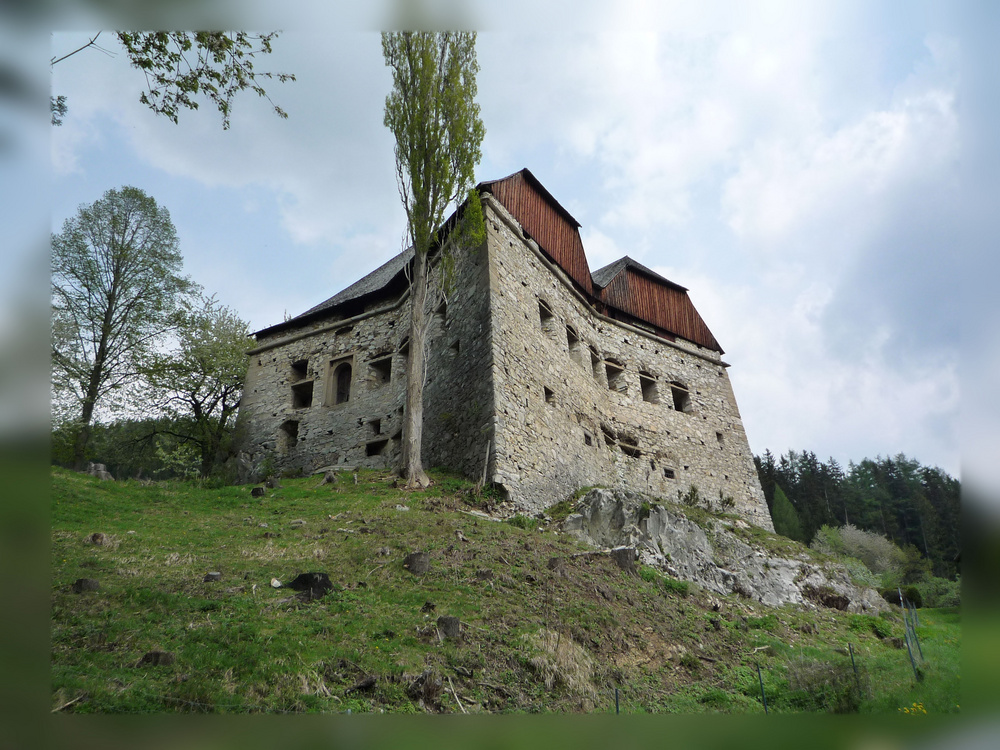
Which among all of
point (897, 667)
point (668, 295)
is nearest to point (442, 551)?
point (897, 667)

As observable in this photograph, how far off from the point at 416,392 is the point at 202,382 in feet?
42.0

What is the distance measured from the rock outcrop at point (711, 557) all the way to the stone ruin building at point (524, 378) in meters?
1.53

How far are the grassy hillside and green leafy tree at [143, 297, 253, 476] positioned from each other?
34.4 feet

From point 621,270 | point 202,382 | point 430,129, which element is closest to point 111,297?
point 202,382

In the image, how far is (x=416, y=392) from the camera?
13.6 metres

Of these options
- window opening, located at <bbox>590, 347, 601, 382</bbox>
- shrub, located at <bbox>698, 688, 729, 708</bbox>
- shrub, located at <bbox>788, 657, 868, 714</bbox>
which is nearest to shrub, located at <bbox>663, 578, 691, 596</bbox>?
shrub, located at <bbox>788, 657, 868, 714</bbox>

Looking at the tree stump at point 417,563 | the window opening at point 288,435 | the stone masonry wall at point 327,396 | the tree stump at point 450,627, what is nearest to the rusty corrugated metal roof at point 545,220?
the stone masonry wall at point 327,396

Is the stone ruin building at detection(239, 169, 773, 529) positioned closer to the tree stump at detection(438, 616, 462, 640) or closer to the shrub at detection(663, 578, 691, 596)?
the shrub at detection(663, 578, 691, 596)

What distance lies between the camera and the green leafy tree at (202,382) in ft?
69.7

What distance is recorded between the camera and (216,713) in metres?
4.00

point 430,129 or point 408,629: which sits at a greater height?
point 430,129

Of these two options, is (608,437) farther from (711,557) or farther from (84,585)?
(84,585)

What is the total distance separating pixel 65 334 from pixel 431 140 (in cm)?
1251
